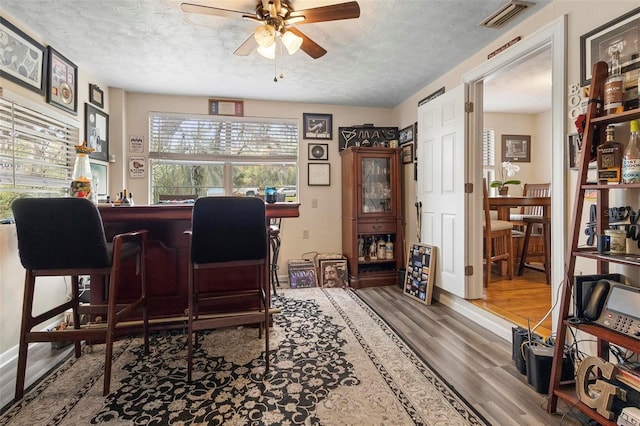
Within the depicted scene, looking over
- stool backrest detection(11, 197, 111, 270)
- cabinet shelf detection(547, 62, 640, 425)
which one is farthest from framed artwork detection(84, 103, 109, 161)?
cabinet shelf detection(547, 62, 640, 425)

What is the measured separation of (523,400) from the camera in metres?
1.62

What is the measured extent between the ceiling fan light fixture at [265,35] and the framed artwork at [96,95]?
232 cm

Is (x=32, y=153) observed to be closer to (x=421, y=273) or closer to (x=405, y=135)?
(x=421, y=273)

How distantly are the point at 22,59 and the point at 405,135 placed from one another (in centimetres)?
373

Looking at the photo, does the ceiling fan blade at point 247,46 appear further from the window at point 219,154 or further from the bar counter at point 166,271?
the window at point 219,154

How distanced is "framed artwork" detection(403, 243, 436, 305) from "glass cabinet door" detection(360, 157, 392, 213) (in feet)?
2.32

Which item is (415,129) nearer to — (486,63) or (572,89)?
(486,63)

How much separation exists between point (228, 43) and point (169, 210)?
4.76 ft

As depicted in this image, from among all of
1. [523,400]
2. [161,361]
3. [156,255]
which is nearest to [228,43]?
[156,255]

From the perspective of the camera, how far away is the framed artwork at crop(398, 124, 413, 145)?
3.87m

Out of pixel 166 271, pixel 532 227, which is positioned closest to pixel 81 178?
pixel 166 271

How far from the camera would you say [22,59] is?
2254mm

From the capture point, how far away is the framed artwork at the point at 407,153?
386 cm

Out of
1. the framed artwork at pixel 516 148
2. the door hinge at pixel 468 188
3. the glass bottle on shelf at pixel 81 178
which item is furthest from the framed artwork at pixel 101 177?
the framed artwork at pixel 516 148
